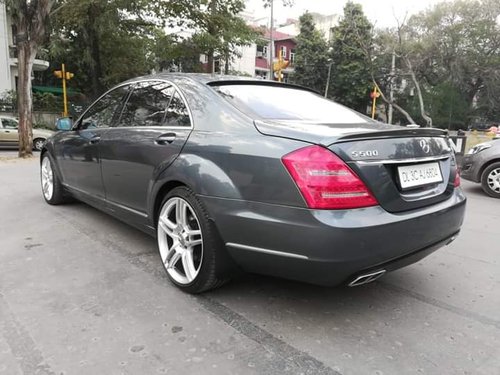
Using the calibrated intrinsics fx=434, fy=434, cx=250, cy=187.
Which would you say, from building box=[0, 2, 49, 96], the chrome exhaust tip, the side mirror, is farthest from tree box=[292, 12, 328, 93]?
the chrome exhaust tip

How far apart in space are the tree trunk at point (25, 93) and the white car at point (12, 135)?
12.7ft

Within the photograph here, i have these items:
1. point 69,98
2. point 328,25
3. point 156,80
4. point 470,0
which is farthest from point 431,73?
point 156,80

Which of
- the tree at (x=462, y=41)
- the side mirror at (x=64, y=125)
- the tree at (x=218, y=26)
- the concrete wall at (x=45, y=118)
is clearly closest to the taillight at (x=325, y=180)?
the side mirror at (x=64, y=125)

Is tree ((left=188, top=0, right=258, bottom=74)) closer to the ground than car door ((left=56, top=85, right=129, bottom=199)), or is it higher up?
higher up

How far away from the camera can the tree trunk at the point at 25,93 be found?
39.2 ft

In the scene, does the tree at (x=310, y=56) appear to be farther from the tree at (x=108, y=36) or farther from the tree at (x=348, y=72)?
the tree at (x=108, y=36)

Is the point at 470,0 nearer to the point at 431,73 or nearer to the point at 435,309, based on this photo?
the point at 431,73

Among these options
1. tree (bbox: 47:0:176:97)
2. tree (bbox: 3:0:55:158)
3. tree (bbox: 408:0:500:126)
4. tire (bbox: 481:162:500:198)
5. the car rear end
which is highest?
tree (bbox: 408:0:500:126)

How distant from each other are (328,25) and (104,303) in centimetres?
5752

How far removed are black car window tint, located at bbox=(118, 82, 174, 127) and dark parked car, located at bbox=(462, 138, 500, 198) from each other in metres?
5.94

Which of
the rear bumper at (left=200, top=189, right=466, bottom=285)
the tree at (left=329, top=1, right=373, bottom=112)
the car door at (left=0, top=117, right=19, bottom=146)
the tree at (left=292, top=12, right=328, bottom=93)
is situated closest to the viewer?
the rear bumper at (left=200, top=189, right=466, bottom=285)

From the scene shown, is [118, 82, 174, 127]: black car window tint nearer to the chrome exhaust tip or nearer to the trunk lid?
the trunk lid

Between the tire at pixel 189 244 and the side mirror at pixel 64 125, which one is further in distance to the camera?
the side mirror at pixel 64 125

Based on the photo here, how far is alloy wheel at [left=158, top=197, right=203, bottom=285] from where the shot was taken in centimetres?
298
